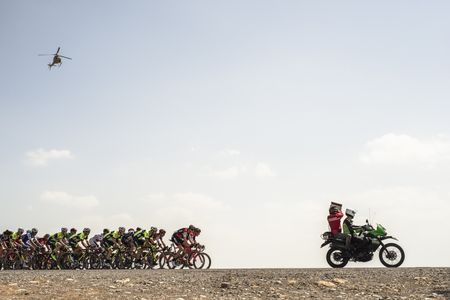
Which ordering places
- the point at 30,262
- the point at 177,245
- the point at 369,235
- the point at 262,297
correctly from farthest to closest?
the point at 30,262
the point at 177,245
the point at 369,235
the point at 262,297

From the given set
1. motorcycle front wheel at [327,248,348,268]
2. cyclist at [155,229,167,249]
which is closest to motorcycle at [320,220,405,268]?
motorcycle front wheel at [327,248,348,268]

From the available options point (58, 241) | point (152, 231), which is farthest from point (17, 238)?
point (152, 231)

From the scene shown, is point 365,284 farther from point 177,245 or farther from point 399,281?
point 177,245

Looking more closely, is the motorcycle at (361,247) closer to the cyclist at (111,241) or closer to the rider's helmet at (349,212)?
the rider's helmet at (349,212)

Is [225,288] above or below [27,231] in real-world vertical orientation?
below

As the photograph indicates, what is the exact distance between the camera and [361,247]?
1908cm

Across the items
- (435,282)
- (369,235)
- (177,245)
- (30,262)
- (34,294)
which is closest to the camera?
(34,294)

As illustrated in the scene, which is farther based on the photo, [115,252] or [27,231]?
[27,231]

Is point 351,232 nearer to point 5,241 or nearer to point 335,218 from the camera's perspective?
point 335,218

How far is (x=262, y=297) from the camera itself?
11609 millimetres

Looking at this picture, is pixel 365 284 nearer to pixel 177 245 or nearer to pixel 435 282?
pixel 435 282

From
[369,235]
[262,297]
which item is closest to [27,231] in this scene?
[369,235]

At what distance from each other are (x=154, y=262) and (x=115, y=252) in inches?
81.0

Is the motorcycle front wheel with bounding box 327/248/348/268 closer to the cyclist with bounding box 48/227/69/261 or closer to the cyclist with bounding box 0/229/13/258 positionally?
the cyclist with bounding box 48/227/69/261
